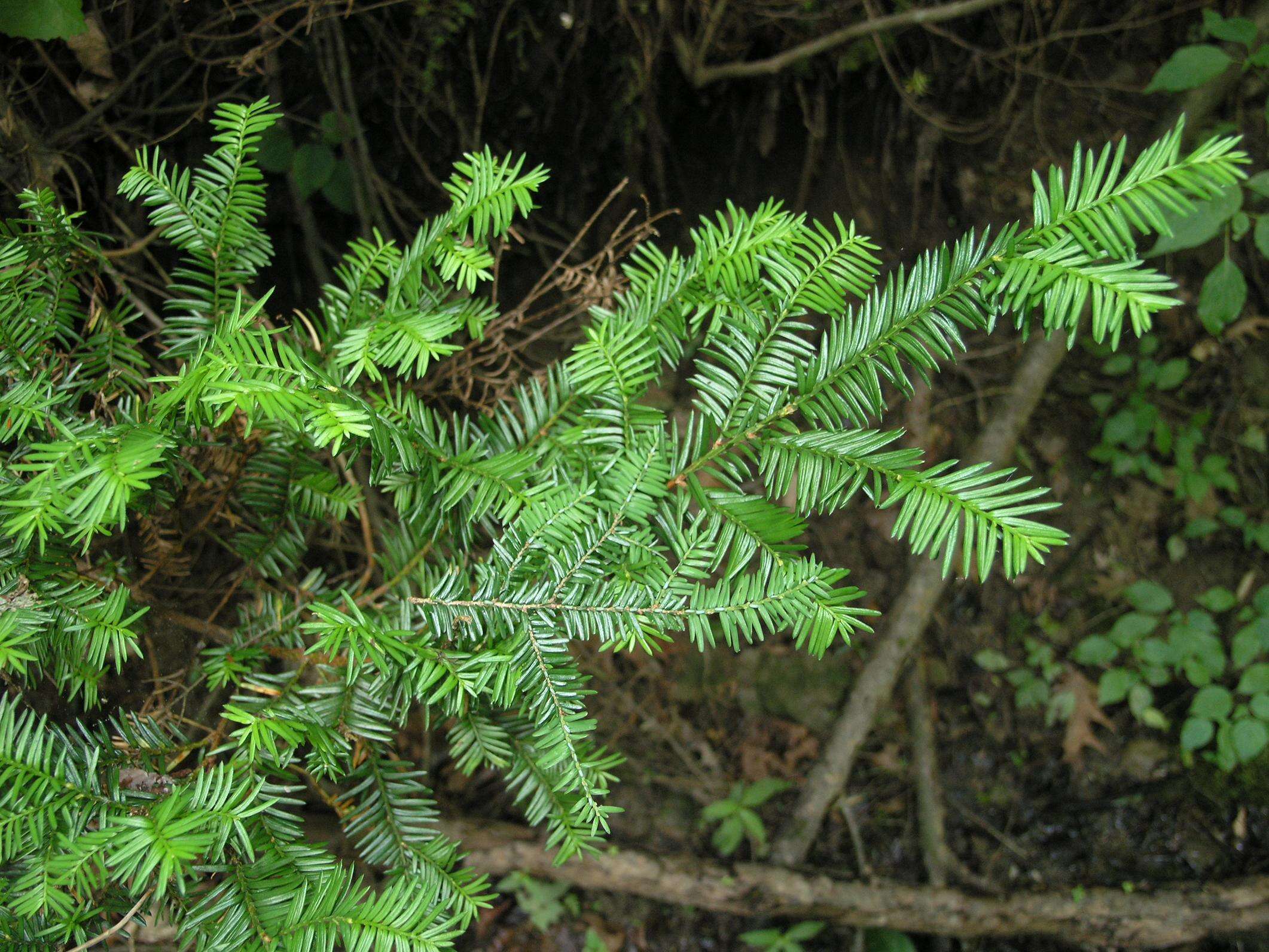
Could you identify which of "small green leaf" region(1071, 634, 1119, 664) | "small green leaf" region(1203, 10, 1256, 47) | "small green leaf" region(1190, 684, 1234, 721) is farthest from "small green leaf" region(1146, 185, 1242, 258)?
"small green leaf" region(1190, 684, 1234, 721)

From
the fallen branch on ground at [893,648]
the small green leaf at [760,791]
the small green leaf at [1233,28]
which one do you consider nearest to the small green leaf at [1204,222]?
the small green leaf at [1233,28]

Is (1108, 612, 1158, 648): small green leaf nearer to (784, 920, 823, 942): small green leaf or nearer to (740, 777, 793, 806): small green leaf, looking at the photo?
(740, 777, 793, 806): small green leaf

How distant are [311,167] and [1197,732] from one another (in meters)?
2.91

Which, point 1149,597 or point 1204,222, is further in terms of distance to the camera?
point 1149,597

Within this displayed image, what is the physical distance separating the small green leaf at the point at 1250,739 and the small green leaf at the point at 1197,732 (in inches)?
2.5

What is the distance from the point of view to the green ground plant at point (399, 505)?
2.84 ft

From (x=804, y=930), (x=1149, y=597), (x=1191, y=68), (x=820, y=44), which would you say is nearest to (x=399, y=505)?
(x=804, y=930)

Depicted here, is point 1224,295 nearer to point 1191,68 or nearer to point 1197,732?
point 1191,68

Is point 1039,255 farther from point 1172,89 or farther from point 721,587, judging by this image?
point 1172,89

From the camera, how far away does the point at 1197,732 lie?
2318mm

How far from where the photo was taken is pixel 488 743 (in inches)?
45.6

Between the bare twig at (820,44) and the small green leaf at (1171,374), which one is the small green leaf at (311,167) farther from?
the small green leaf at (1171,374)

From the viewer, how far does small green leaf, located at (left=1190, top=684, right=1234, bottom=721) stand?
2324mm

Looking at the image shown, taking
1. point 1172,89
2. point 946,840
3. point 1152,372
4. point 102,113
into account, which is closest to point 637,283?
point 102,113
